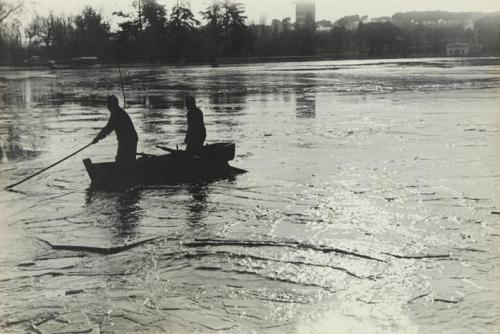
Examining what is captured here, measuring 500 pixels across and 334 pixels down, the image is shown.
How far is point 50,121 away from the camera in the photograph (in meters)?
22.8

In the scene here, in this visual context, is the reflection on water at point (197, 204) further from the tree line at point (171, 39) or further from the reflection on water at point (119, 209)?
the tree line at point (171, 39)

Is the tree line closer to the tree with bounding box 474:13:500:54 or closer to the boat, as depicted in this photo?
the tree with bounding box 474:13:500:54

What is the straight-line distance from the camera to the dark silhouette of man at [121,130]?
1095 cm

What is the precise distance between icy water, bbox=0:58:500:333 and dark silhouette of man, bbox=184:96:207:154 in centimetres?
102

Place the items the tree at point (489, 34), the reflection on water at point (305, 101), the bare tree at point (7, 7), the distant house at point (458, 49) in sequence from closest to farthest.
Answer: the reflection on water at point (305, 101), the bare tree at point (7, 7), the tree at point (489, 34), the distant house at point (458, 49)

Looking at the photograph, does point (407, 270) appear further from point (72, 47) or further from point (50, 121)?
point (72, 47)

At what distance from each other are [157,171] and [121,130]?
1.10 metres

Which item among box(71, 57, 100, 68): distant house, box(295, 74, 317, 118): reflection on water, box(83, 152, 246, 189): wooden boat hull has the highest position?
box(71, 57, 100, 68): distant house

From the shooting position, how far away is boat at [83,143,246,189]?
11031 mm

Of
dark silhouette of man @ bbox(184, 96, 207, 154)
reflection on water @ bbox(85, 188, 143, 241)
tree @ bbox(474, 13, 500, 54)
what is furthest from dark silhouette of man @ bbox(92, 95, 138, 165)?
tree @ bbox(474, 13, 500, 54)

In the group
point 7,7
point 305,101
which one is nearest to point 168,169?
point 305,101

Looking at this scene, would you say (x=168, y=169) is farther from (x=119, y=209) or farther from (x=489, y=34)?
(x=489, y=34)

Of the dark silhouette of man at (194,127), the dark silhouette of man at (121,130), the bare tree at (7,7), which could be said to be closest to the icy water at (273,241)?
the dark silhouette of man at (121,130)

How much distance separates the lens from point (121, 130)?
36.1 ft
